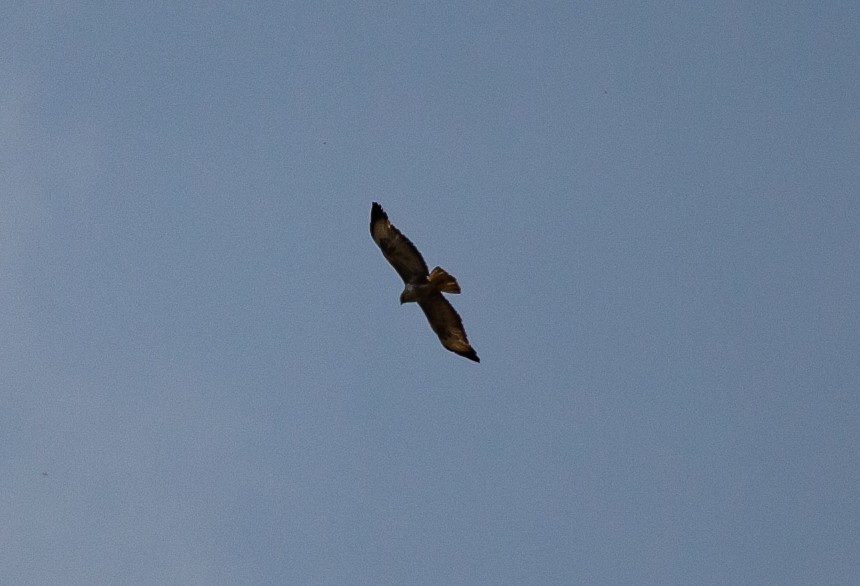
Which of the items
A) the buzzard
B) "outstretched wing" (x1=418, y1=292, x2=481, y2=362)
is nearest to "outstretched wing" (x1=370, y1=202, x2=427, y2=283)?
the buzzard

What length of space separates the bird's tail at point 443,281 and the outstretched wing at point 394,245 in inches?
17.3

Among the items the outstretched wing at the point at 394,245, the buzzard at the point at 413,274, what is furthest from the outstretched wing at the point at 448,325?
the outstretched wing at the point at 394,245

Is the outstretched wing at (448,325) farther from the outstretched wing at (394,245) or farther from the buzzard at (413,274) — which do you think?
the outstretched wing at (394,245)

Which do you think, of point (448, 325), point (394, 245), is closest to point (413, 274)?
point (394, 245)

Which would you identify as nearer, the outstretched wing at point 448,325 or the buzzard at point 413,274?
the buzzard at point 413,274

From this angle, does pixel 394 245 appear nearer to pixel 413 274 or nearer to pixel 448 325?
pixel 413 274

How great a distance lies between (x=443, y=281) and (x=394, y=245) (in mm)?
1266

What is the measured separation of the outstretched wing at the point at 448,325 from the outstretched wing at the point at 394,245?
794 millimetres

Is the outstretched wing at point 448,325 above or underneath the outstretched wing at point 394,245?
underneath

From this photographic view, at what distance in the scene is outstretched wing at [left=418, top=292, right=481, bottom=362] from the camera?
3394 cm

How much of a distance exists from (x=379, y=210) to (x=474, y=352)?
375cm

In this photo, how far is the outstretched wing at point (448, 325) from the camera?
111ft

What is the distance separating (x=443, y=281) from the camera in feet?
108

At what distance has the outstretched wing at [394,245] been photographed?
109 ft
